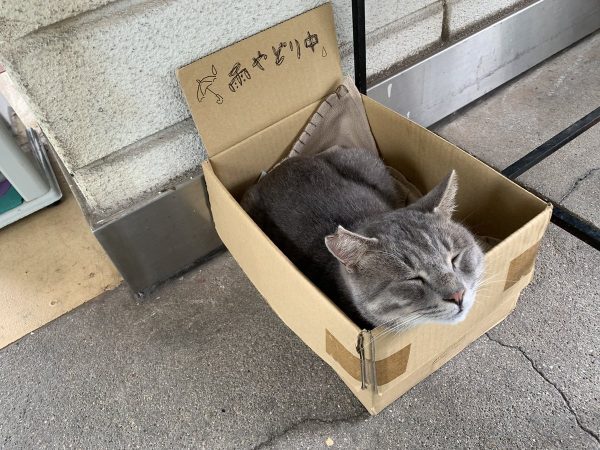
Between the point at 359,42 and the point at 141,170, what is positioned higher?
the point at 359,42

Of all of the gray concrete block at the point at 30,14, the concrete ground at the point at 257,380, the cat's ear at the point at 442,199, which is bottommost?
the concrete ground at the point at 257,380

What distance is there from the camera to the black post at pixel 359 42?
3.96ft

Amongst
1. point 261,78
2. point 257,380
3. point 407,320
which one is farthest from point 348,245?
point 261,78

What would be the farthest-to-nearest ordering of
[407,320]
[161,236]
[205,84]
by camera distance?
[161,236]
[205,84]
[407,320]

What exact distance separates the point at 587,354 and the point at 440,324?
1.61 feet

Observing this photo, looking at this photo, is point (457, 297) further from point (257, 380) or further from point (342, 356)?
point (257, 380)

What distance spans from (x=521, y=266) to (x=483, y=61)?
1.03 m

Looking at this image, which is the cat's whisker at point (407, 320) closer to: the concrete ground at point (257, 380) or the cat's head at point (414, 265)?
the cat's head at point (414, 265)

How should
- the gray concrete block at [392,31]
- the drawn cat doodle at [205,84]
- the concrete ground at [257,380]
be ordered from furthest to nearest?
the gray concrete block at [392,31], the drawn cat doodle at [205,84], the concrete ground at [257,380]

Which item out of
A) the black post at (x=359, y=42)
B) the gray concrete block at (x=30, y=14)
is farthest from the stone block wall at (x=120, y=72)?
the black post at (x=359, y=42)

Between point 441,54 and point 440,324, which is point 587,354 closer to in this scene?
point 440,324

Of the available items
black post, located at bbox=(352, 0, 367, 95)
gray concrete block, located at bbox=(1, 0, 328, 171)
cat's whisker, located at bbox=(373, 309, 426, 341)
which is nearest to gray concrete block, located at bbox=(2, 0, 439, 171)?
gray concrete block, located at bbox=(1, 0, 328, 171)

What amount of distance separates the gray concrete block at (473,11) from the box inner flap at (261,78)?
1.74 feet

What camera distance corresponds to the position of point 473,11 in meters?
1.67
